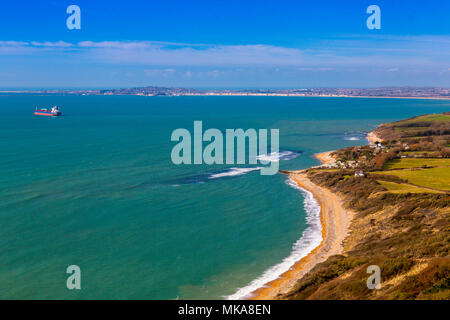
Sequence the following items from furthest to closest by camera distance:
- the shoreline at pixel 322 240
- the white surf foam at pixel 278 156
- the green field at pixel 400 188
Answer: the white surf foam at pixel 278 156, the green field at pixel 400 188, the shoreline at pixel 322 240

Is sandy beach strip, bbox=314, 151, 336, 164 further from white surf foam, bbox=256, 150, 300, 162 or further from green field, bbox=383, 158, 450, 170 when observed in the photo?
green field, bbox=383, 158, 450, 170

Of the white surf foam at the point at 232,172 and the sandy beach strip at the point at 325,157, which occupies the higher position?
the sandy beach strip at the point at 325,157

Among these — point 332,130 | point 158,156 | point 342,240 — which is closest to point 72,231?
point 342,240

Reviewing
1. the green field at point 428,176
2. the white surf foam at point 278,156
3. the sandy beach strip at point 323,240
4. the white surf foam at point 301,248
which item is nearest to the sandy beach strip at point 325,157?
the white surf foam at point 278,156

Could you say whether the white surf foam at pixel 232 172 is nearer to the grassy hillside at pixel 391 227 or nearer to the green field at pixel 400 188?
the grassy hillside at pixel 391 227

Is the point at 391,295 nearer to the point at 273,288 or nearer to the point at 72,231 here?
the point at 273,288

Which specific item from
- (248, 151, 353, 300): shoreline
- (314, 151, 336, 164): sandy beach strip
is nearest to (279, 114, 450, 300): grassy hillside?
(248, 151, 353, 300): shoreline
